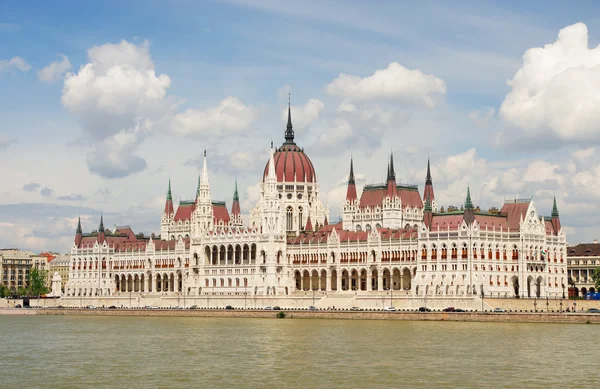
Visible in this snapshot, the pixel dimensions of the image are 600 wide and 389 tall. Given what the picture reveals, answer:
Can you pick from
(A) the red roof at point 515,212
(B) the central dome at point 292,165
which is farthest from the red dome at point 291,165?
(A) the red roof at point 515,212

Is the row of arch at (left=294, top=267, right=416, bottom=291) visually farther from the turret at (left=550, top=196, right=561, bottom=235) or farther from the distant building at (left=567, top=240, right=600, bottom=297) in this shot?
the distant building at (left=567, top=240, right=600, bottom=297)

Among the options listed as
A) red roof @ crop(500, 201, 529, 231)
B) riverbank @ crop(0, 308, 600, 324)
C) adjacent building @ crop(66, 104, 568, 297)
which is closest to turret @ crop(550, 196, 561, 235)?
adjacent building @ crop(66, 104, 568, 297)

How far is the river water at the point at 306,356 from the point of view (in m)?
73.8

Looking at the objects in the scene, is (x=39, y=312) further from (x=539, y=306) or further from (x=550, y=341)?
(x=550, y=341)

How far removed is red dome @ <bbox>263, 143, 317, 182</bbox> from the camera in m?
192

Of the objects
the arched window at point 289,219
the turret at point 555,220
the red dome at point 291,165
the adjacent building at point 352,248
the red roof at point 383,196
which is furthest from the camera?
the red dome at point 291,165

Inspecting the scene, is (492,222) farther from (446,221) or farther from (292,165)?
(292,165)

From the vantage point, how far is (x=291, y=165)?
19250 cm

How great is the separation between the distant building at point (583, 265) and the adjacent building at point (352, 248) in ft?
87.3

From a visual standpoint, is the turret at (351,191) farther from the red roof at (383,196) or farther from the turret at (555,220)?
the turret at (555,220)

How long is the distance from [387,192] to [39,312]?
184 feet

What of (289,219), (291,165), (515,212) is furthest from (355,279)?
(291,165)

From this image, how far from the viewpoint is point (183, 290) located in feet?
589

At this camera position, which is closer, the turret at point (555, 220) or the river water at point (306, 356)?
the river water at point (306, 356)
